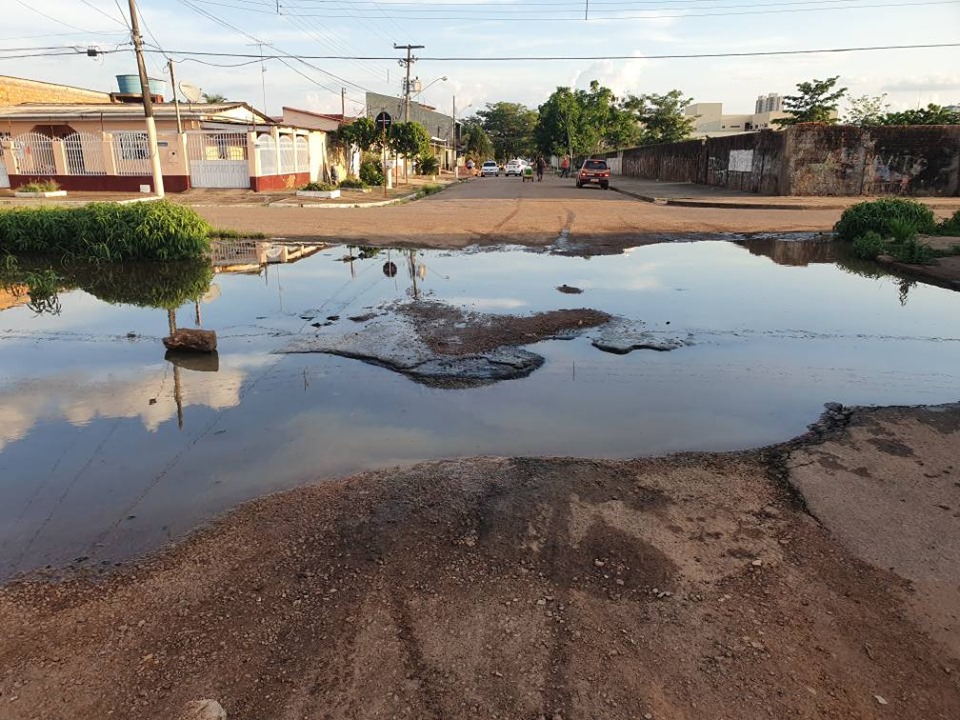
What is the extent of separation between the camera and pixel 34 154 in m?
29.9

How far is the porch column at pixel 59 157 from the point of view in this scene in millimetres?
29331

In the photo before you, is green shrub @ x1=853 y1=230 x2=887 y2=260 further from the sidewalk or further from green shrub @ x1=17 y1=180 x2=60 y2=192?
green shrub @ x1=17 y1=180 x2=60 y2=192

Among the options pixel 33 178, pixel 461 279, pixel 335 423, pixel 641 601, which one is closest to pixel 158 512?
pixel 335 423

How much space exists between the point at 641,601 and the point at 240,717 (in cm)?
174

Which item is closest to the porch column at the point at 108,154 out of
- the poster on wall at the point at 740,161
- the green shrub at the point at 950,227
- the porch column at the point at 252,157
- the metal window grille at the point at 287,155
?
the porch column at the point at 252,157

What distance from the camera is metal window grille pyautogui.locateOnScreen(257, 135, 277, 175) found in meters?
29.8

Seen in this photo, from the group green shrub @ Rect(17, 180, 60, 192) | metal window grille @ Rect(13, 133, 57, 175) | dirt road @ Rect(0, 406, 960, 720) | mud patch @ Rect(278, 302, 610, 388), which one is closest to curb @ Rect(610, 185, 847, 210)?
mud patch @ Rect(278, 302, 610, 388)

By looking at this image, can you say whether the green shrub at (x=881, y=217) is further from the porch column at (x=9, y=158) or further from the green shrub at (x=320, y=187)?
the porch column at (x=9, y=158)

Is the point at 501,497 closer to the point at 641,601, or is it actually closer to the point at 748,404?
the point at 641,601

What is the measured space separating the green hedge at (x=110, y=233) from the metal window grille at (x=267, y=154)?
676 inches

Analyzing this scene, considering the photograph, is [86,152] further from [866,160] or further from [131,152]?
[866,160]

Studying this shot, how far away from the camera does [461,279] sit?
10.9 meters

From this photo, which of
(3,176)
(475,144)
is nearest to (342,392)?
(3,176)

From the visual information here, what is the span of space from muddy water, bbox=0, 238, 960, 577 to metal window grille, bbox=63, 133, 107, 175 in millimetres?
22778
